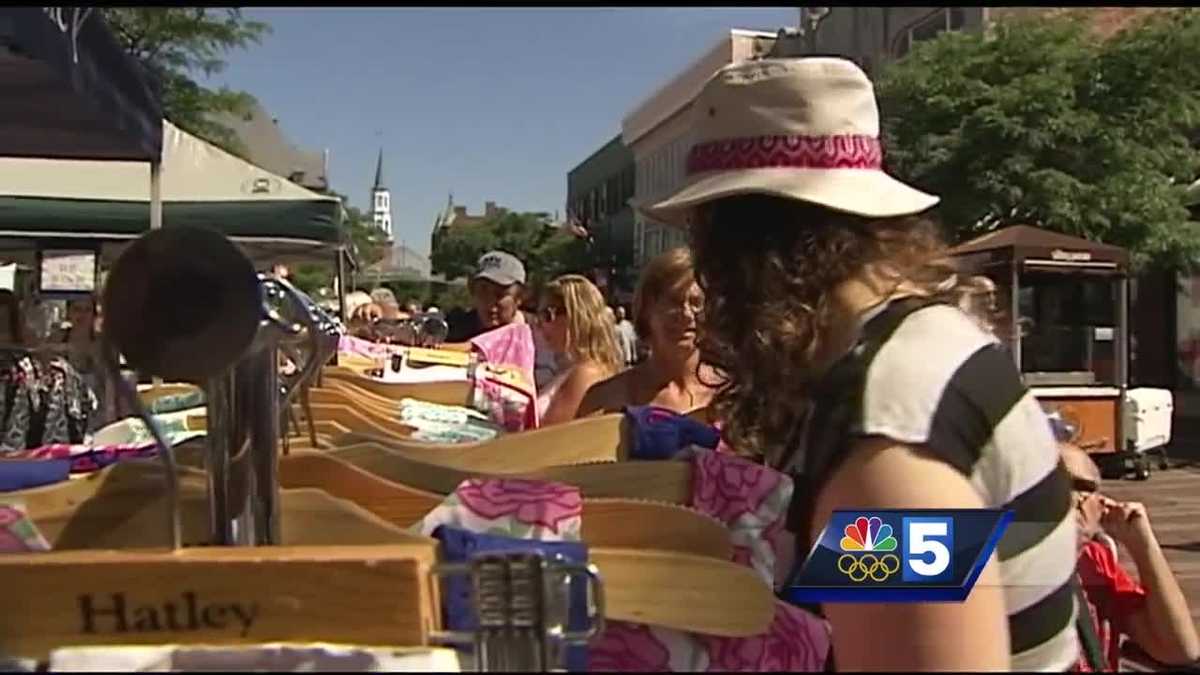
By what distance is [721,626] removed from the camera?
1.08 m

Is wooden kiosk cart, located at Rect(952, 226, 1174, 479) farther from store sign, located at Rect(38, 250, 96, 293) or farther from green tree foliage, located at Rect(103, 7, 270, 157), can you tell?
green tree foliage, located at Rect(103, 7, 270, 157)

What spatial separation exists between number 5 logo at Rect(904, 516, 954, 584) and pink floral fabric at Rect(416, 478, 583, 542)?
27 centimetres

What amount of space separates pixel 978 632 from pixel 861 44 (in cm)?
64

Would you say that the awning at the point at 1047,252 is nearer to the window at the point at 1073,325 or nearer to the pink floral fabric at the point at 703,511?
the window at the point at 1073,325

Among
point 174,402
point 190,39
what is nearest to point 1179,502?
point 190,39

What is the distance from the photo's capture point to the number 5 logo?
3.52 feet

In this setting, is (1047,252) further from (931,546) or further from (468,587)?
(468,587)

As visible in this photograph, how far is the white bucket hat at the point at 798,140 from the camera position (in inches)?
48.8

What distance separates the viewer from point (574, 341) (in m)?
4.31

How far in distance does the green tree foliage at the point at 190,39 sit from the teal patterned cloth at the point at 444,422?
0.65 meters

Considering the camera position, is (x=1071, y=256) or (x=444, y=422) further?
(x=1071, y=256)

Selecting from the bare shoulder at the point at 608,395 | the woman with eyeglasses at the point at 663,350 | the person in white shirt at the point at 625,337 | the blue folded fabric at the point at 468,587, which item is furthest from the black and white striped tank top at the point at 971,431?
the person in white shirt at the point at 625,337

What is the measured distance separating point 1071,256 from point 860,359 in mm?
10022

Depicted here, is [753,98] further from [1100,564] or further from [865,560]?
[1100,564]
